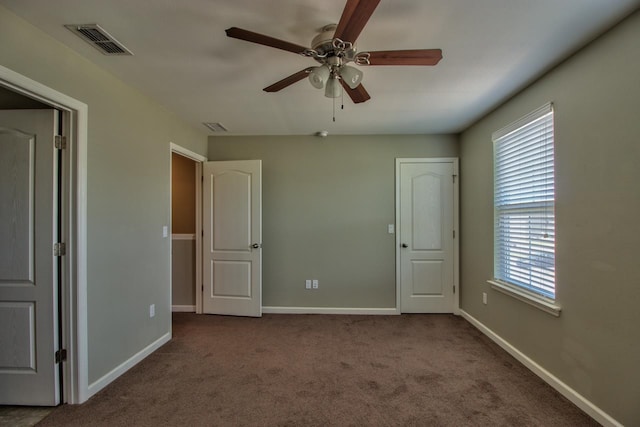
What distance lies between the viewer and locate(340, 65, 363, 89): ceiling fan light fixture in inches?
68.0

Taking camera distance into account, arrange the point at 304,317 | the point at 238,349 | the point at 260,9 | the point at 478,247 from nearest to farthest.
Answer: the point at 260,9, the point at 238,349, the point at 478,247, the point at 304,317

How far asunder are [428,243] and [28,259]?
12.9 ft

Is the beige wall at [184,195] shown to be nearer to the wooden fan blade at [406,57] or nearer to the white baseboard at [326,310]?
the white baseboard at [326,310]

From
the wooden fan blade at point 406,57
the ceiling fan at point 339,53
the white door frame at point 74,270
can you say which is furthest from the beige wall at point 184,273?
the wooden fan blade at point 406,57

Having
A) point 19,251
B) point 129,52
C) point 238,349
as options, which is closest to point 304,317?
point 238,349

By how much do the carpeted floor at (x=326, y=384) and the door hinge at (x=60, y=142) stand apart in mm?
1785

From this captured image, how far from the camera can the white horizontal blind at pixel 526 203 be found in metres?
2.27

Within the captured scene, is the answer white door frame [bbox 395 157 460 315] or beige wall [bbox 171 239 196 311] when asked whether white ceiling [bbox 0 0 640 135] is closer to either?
white door frame [bbox 395 157 460 315]

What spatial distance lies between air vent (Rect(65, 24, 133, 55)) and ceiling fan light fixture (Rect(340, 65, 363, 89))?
4.79 feet

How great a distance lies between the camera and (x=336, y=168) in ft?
12.9

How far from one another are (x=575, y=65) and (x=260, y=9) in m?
2.13

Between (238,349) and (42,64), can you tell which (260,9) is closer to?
(42,64)

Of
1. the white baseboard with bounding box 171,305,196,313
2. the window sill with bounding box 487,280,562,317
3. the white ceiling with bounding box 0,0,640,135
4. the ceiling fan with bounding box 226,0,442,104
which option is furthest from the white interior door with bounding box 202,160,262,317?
the window sill with bounding box 487,280,562,317

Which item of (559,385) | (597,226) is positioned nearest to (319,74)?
(597,226)
